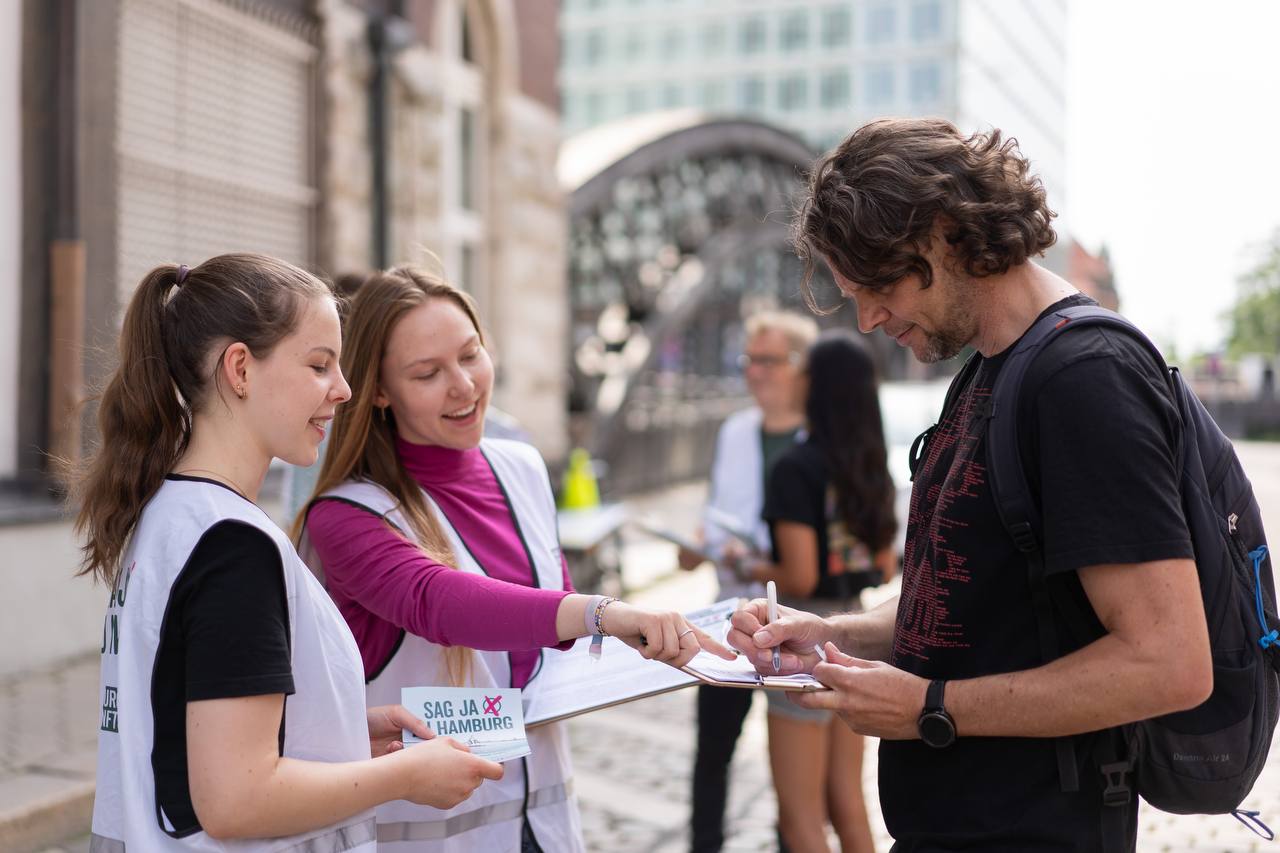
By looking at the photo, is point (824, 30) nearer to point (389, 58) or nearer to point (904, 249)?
point (389, 58)

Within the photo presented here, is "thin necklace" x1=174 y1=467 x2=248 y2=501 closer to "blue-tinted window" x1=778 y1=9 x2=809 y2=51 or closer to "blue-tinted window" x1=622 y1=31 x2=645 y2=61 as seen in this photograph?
"blue-tinted window" x1=778 y1=9 x2=809 y2=51

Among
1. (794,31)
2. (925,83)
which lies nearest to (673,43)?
(794,31)

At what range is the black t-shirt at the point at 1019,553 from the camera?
1559 millimetres

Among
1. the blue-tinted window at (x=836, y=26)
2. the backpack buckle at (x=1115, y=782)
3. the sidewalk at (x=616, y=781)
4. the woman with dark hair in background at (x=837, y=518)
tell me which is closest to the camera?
the backpack buckle at (x=1115, y=782)

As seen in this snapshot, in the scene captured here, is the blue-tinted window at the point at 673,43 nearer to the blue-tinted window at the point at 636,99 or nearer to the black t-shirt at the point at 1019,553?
the blue-tinted window at the point at 636,99

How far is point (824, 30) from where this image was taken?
78938 millimetres

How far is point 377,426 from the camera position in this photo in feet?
7.93

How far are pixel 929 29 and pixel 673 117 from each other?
59561 mm

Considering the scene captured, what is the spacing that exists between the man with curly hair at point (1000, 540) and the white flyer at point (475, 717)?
0.48 metres

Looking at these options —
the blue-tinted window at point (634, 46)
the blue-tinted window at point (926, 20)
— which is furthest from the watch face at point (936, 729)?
the blue-tinted window at point (634, 46)

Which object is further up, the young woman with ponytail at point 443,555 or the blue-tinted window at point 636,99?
the blue-tinted window at point 636,99

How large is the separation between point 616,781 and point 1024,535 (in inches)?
165

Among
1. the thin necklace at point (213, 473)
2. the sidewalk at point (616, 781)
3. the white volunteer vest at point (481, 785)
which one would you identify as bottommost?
the sidewalk at point (616, 781)

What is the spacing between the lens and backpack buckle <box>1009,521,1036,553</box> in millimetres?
1652
